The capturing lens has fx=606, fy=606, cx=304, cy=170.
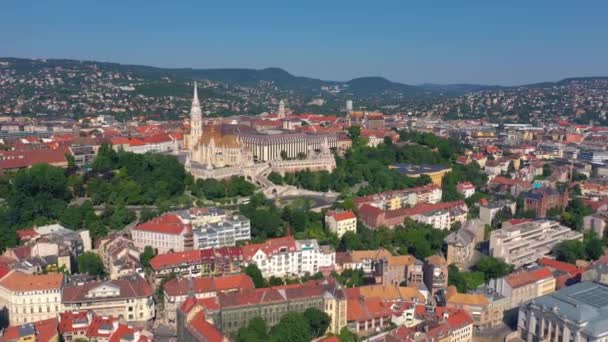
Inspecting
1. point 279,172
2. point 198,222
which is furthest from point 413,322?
point 279,172

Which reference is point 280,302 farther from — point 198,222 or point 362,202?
point 362,202

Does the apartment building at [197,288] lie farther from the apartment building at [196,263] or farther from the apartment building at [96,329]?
the apartment building at [96,329]

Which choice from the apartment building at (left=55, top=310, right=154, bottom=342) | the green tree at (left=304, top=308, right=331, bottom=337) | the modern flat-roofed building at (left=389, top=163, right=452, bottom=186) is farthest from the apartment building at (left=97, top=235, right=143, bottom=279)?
the modern flat-roofed building at (left=389, top=163, right=452, bottom=186)

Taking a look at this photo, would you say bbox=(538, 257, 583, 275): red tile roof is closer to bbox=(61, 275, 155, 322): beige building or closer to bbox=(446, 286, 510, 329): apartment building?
bbox=(446, 286, 510, 329): apartment building

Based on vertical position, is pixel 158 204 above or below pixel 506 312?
above

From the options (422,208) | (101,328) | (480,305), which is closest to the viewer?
(101,328)

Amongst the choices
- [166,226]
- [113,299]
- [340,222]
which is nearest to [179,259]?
[166,226]

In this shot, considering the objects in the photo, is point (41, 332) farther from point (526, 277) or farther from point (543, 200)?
point (543, 200)
